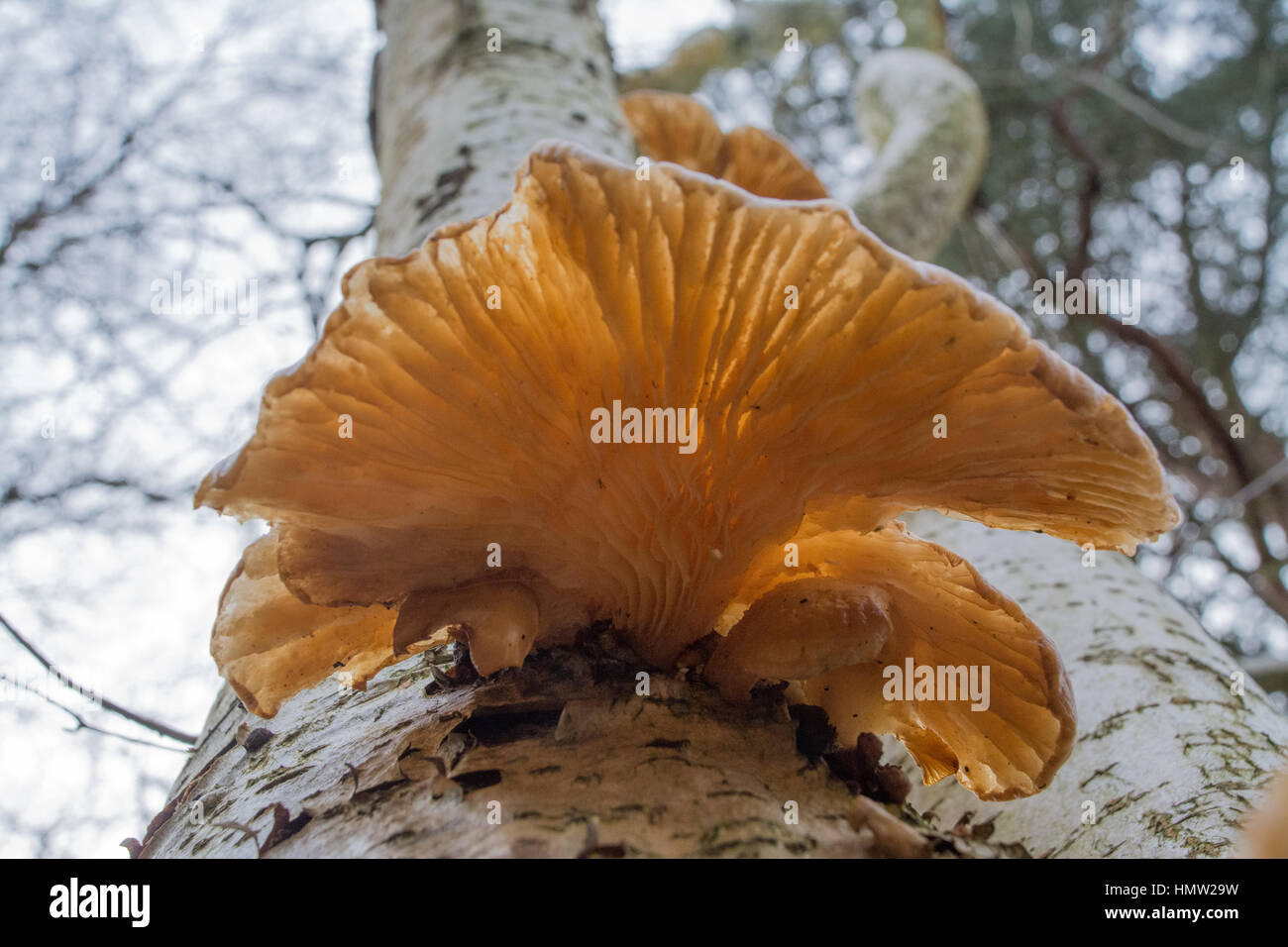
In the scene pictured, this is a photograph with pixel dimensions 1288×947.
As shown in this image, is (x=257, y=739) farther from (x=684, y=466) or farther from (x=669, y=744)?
(x=684, y=466)

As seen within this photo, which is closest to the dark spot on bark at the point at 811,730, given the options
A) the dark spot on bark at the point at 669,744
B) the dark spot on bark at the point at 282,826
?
the dark spot on bark at the point at 669,744

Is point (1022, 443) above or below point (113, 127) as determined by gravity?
below

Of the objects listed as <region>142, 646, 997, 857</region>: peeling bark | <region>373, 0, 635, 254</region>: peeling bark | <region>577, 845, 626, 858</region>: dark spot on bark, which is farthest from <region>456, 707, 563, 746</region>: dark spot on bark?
<region>373, 0, 635, 254</region>: peeling bark

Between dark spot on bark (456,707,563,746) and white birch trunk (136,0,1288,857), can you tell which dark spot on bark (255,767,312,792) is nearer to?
white birch trunk (136,0,1288,857)

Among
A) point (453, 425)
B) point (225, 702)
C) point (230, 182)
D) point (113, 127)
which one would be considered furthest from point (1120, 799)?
point (113, 127)

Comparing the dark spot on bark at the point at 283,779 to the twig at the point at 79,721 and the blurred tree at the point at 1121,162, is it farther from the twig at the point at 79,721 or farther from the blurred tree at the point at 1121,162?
the blurred tree at the point at 1121,162
